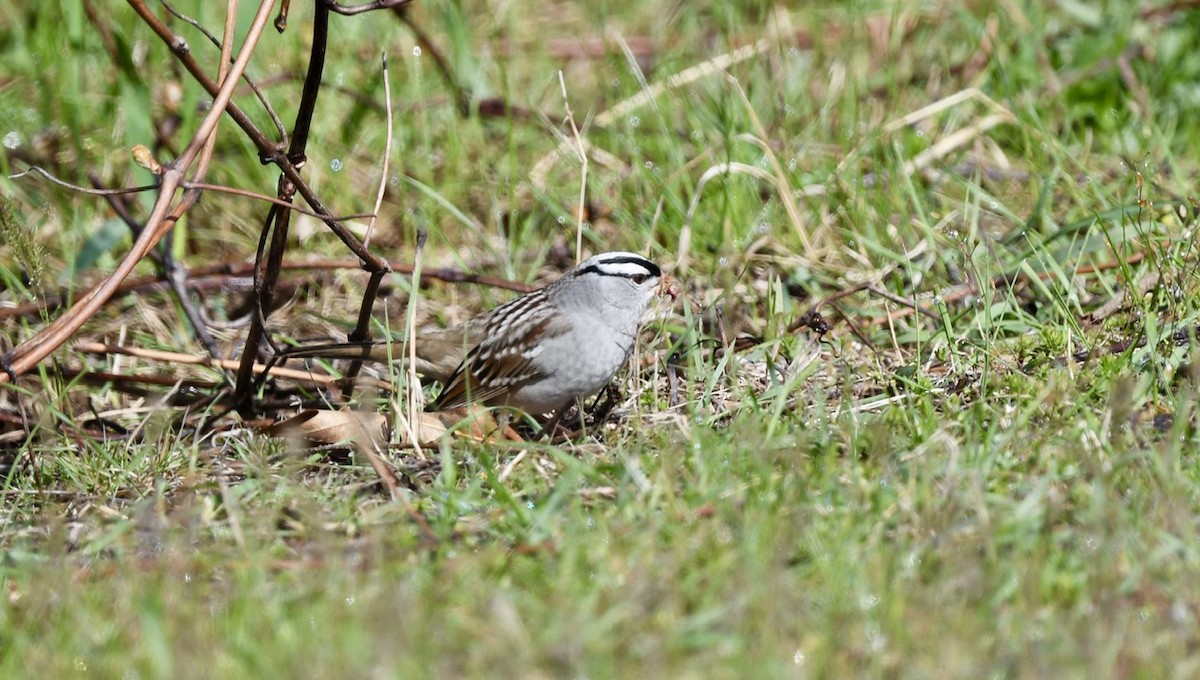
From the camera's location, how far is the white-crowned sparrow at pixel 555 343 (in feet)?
15.3

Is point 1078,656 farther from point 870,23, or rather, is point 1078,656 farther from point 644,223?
point 870,23

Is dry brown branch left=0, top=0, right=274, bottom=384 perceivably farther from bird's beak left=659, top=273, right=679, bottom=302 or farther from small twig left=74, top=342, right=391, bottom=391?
bird's beak left=659, top=273, right=679, bottom=302

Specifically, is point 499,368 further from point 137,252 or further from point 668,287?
point 137,252

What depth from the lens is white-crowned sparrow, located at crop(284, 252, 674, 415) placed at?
465 cm

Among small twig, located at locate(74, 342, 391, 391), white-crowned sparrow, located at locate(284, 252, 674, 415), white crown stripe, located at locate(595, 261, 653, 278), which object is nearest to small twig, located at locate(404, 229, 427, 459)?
white-crowned sparrow, located at locate(284, 252, 674, 415)

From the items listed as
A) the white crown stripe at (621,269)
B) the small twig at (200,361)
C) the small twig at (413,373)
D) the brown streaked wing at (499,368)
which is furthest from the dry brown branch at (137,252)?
the white crown stripe at (621,269)

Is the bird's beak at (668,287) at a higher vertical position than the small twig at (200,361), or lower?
lower

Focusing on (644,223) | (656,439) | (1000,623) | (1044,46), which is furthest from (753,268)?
(1000,623)

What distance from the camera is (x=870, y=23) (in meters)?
7.49

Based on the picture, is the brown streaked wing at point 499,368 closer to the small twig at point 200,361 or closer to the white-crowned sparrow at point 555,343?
the white-crowned sparrow at point 555,343

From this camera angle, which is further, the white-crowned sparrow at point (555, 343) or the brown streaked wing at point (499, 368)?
the brown streaked wing at point (499, 368)

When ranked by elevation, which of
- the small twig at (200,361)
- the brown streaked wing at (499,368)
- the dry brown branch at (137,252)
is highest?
the dry brown branch at (137,252)

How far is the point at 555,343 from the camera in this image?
470 cm

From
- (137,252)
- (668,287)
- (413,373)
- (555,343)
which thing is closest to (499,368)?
(555,343)
